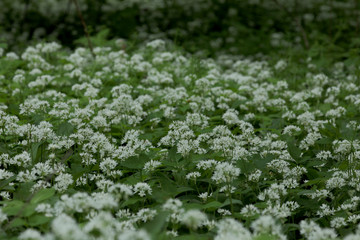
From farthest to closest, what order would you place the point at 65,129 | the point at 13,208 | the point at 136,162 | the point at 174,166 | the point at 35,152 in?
1. the point at 65,129
2. the point at 35,152
3. the point at 174,166
4. the point at 136,162
5. the point at 13,208

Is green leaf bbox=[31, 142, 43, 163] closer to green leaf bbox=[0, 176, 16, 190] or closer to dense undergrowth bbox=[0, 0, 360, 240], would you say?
dense undergrowth bbox=[0, 0, 360, 240]

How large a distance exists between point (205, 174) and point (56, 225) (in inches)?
73.0

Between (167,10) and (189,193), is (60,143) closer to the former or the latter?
(189,193)

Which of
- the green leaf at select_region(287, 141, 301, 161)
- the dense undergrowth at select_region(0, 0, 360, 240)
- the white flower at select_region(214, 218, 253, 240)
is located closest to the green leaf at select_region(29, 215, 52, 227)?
the dense undergrowth at select_region(0, 0, 360, 240)

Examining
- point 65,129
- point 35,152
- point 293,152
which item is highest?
point 65,129

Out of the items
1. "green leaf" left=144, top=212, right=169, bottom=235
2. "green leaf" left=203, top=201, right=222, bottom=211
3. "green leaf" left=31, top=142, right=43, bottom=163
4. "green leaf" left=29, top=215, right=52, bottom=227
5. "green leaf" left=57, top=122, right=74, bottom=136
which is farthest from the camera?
"green leaf" left=57, top=122, right=74, bottom=136

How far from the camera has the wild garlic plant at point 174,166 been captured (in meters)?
2.48

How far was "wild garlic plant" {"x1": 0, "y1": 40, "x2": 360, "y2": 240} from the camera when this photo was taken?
2484 millimetres

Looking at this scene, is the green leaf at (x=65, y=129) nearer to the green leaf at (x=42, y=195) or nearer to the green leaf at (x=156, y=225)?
the green leaf at (x=42, y=195)

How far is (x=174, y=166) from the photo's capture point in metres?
3.48

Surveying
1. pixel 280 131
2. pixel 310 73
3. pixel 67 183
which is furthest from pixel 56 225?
pixel 310 73

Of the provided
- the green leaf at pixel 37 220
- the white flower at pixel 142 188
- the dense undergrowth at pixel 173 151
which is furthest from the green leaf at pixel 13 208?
the white flower at pixel 142 188

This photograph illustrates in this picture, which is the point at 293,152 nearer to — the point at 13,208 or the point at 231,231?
the point at 231,231

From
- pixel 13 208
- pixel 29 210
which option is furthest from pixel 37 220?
pixel 13 208
